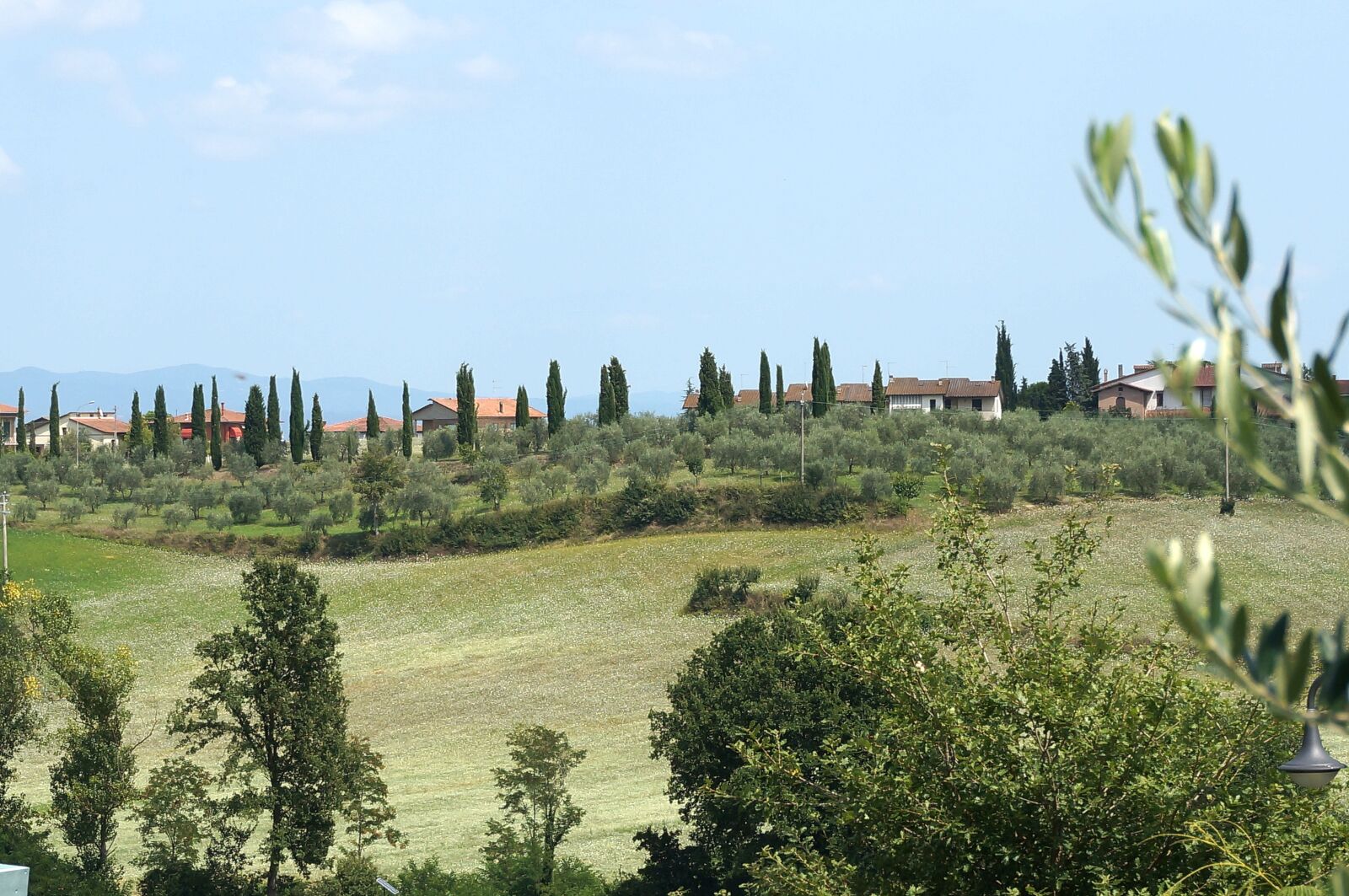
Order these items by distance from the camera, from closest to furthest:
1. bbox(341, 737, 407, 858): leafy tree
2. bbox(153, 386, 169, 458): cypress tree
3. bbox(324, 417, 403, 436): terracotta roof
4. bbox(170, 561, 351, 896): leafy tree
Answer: bbox(170, 561, 351, 896): leafy tree < bbox(341, 737, 407, 858): leafy tree < bbox(153, 386, 169, 458): cypress tree < bbox(324, 417, 403, 436): terracotta roof

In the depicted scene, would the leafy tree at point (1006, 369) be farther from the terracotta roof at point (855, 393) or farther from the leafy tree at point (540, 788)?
the leafy tree at point (540, 788)

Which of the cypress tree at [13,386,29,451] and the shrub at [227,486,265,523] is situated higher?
the cypress tree at [13,386,29,451]

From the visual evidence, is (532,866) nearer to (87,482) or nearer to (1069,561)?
(1069,561)

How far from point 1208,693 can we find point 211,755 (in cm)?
4092

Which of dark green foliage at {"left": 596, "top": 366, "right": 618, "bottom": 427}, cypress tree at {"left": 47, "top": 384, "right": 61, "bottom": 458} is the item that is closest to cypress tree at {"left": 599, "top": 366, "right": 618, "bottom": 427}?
dark green foliage at {"left": 596, "top": 366, "right": 618, "bottom": 427}

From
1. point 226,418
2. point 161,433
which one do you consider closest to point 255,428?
point 161,433

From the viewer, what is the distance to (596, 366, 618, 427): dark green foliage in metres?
108

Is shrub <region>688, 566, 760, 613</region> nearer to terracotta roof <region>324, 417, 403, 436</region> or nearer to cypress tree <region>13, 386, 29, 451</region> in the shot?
cypress tree <region>13, 386, 29, 451</region>

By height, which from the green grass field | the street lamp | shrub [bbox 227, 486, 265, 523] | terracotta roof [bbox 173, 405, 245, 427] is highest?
terracotta roof [bbox 173, 405, 245, 427]

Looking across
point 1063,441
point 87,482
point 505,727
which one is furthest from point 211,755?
point 1063,441

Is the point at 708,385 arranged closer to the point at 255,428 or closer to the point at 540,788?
the point at 255,428

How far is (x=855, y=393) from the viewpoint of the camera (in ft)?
470

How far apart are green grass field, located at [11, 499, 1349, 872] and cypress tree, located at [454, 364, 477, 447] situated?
30.5 metres

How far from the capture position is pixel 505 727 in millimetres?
46781
